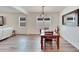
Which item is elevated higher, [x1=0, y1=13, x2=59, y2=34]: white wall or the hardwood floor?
[x1=0, y1=13, x2=59, y2=34]: white wall

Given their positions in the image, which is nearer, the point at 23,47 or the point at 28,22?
the point at 28,22

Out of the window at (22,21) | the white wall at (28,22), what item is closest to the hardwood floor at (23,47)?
the white wall at (28,22)

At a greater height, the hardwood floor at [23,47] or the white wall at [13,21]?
the white wall at [13,21]

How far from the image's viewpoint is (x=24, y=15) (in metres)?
1.95

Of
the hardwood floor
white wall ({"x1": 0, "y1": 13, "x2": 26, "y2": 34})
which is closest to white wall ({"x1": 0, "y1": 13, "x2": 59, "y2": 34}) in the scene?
white wall ({"x1": 0, "y1": 13, "x2": 26, "y2": 34})

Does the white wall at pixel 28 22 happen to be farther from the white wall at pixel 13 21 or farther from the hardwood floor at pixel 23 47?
the hardwood floor at pixel 23 47

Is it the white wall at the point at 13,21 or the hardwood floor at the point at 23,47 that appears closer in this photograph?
the white wall at the point at 13,21

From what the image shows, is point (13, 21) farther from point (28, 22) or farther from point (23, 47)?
point (23, 47)

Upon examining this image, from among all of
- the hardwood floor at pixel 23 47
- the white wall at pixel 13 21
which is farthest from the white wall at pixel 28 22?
the hardwood floor at pixel 23 47

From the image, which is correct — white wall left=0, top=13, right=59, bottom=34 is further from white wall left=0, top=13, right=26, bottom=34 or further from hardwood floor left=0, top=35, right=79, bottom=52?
hardwood floor left=0, top=35, right=79, bottom=52

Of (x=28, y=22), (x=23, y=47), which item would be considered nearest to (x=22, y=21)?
(x=28, y=22)

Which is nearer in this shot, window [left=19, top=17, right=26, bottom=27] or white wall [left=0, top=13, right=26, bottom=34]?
white wall [left=0, top=13, right=26, bottom=34]

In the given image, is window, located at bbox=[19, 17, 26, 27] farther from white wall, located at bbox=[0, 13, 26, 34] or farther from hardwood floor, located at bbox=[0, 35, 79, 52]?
hardwood floor, located at bbox=[0, 35, 79, 52]

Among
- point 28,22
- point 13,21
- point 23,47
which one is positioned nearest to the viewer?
point 13,21
